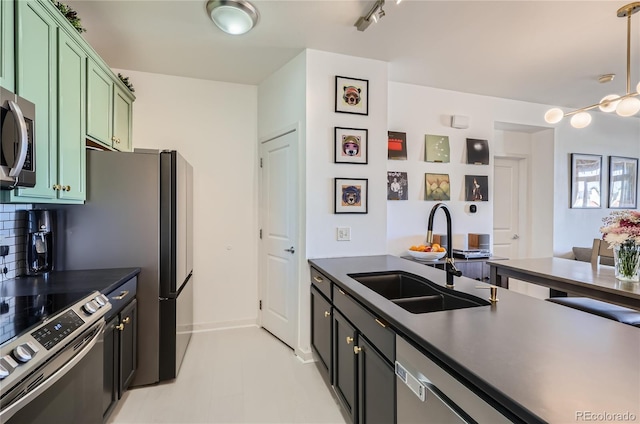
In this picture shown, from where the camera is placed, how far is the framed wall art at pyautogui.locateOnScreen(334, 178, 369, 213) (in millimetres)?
2666

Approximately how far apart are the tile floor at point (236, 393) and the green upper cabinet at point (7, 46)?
1977mm

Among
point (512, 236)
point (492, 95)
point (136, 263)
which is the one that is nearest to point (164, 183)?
point (136, 263)

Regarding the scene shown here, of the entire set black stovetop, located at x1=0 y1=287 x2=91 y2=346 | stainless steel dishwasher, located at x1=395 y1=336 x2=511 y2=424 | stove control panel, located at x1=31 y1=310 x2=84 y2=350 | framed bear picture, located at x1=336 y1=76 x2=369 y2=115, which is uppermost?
framed bear picture, located at x1=336 y1=76 x2=369 y2=115

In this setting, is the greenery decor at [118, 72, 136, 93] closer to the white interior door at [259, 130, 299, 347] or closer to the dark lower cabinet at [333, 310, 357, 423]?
the white interior door at [259, 130, 299, 347]

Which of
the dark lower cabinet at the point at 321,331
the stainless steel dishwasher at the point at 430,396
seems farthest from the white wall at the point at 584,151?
the stainless steel dishwasher at the point at 430,396

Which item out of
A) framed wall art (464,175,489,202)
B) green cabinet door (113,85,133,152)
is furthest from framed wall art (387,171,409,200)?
green cabinet door (113,85,133,152)

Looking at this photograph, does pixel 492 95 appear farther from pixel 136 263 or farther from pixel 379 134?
Answer: pixel 136 263

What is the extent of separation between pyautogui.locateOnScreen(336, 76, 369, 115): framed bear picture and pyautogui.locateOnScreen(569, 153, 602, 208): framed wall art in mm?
3294

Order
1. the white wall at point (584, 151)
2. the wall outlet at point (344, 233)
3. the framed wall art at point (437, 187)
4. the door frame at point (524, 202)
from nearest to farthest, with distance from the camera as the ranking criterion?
the wall outlet at point (344, 233) < the framed wall art at point (437, 187) < the white wall at point (584, 151) < the door frame at point (524, 202)

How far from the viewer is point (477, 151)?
3.56m

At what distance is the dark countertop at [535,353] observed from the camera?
2.23 ft

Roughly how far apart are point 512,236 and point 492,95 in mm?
1911

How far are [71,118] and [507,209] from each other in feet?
15.6

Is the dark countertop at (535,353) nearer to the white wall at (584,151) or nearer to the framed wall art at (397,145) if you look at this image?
the framed wall art at (397,145)
